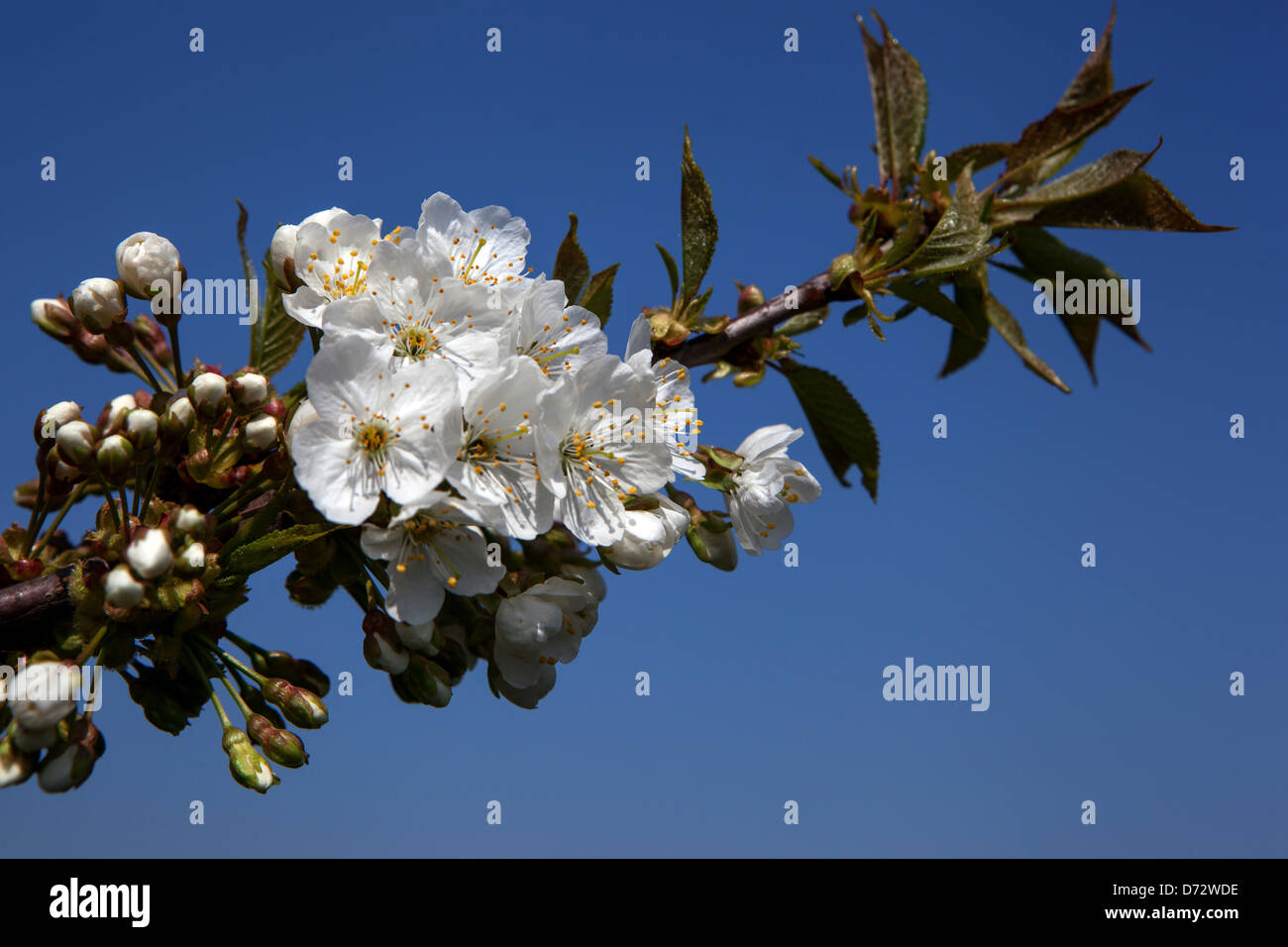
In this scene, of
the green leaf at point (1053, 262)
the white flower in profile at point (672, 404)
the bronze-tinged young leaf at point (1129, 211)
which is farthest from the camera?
the green leaf at point (1053, 262)

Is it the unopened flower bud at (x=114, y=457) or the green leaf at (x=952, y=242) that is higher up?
the green leaf at (x=952, y=242)

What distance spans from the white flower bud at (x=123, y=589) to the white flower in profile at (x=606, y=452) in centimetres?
75

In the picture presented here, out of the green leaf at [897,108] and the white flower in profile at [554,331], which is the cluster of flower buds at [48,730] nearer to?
the white flower in profile at [554,331]

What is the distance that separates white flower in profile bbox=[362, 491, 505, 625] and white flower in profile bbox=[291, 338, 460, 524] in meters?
0.08

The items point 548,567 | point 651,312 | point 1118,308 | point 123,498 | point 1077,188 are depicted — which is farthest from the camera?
point 1118,308

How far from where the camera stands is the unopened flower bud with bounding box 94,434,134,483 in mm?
→ 1756

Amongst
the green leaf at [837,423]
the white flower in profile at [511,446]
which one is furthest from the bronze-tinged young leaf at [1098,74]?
the white flower in profile at [511,446]

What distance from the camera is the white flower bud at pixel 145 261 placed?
195 cm

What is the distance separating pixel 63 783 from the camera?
67.9 inches

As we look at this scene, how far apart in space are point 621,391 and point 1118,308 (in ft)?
5.29

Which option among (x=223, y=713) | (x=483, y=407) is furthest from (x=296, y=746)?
(x=483, y=407)

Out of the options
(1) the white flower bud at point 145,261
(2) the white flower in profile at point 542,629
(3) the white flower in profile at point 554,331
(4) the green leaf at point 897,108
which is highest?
(4) the green leaf at point 897,108

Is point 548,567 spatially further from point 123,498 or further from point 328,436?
point 123,498

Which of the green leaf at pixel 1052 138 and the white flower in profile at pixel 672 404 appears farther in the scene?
the green leaf at pixel 1052 138
